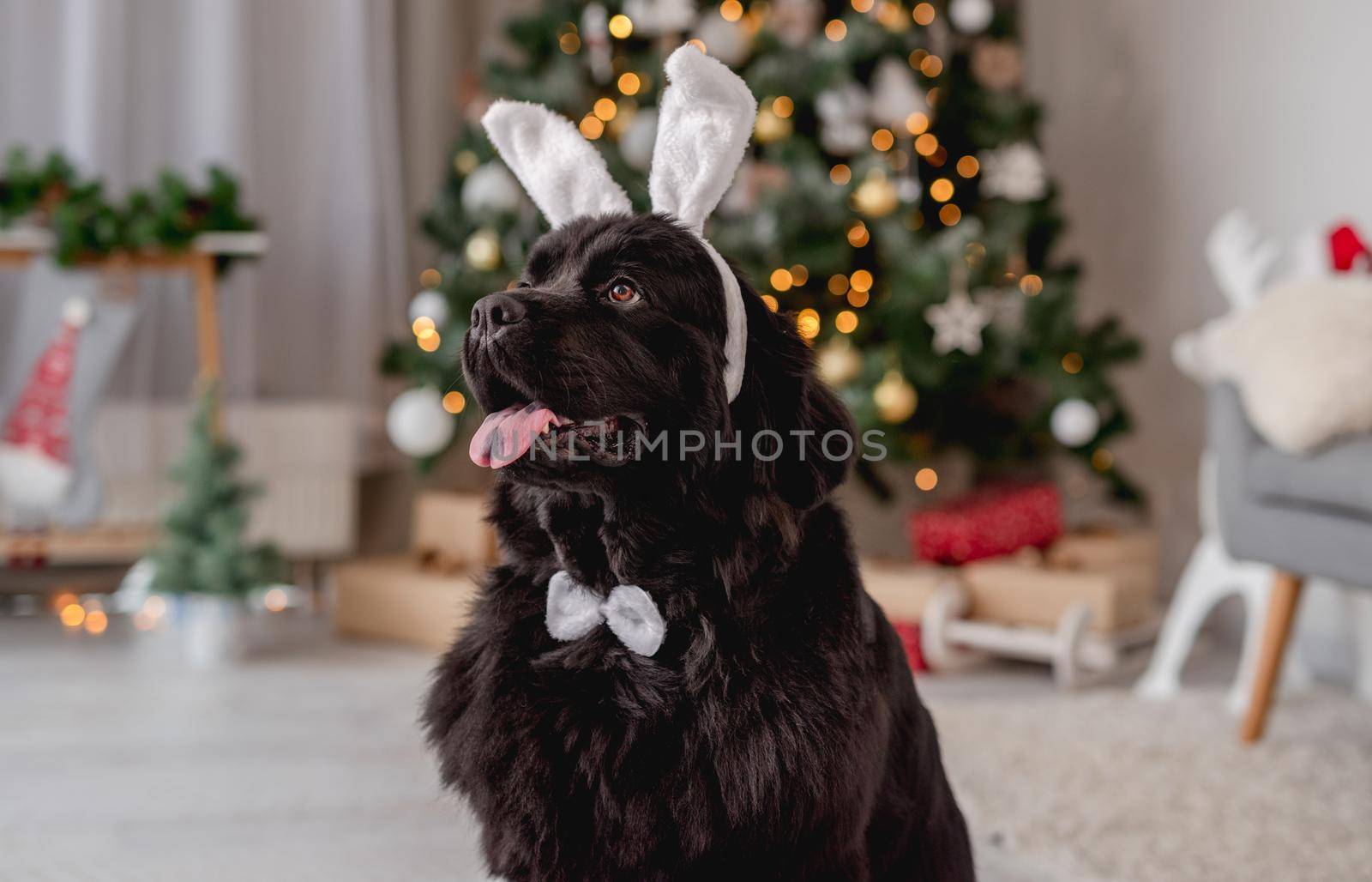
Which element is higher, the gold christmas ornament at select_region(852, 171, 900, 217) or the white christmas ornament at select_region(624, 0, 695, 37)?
the white christmas ornament at select_region(624, 0, 695, 37)

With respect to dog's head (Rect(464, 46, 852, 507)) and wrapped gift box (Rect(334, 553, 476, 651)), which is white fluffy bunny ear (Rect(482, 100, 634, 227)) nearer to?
dog's head (Rect(464, 46, 852, 507))

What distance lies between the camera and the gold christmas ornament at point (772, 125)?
2.85 metres

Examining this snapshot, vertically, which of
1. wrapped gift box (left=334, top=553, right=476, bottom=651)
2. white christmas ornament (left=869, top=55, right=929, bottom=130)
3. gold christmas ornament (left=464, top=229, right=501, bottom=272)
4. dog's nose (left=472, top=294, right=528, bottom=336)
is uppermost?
white christmas ornament (left=869, top=55, right=929, bottom=130)

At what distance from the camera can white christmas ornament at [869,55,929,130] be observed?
290cm

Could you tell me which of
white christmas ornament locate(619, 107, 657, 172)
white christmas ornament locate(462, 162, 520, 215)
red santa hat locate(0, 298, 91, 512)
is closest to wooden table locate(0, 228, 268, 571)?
red santa hat locate(0, 298, 91, 512)

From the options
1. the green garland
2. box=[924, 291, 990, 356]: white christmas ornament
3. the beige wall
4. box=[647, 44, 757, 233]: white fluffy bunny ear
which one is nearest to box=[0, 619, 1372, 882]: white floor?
box=[647, 44, 757, 233]: white fluffy bunny ear

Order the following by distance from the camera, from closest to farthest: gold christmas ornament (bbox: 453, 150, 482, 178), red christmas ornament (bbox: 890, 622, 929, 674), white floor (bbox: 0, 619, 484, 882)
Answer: white floor (bbox: 0, 619, 484, 882) < red christmas ornament (bbox: 890, 622, 929, 674) < gold christmas ornament (bbox: 453, 150, 482, 178)

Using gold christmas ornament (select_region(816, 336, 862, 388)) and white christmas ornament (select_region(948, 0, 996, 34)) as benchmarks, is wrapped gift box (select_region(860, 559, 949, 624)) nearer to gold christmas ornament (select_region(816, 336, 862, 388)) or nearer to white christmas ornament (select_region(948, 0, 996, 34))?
gold christmas ornament (select_region(816, 336, 862, 388))

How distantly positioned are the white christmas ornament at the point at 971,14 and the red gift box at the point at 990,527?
1.21 meters

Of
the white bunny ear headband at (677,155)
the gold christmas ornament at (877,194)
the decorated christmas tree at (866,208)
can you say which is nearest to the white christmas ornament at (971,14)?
the decorated christmas tree at (866,208)

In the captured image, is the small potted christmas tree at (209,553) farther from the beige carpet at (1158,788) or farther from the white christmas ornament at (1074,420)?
the white christmas ornament at (1074,420)

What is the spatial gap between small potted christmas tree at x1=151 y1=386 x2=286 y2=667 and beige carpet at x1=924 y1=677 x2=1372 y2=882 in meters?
1.56

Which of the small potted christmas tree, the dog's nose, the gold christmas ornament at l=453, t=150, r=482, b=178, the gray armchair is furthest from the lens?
the gold christmas ornament at l=453, t=150, r=482, b=178

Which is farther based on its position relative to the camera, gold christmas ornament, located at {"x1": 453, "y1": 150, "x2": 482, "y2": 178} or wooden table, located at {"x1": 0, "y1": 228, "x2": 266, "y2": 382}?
gold christmas ornament, located at {"x1": 453, "y1": 150, "x2": 482, "y2": 178}
